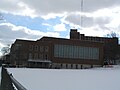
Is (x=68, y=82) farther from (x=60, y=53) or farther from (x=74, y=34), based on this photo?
(x=74, y=34)

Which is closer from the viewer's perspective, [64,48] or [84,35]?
[64,48]

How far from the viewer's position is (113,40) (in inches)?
6658

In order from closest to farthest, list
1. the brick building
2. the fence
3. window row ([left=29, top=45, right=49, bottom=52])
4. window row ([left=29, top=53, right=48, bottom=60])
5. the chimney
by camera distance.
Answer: the fence → the brick building → window row ([left=29, top=45, right=49, bottom=52]) → window row ([left=29, top=53, right=48, bottom=60]) → the chimney

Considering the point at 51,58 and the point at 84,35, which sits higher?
the point at 84,35

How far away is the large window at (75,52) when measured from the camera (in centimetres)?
15738

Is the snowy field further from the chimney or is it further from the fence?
the chimney

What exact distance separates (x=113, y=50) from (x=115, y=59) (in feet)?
20.4

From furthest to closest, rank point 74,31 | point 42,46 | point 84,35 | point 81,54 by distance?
1. point 84,35
2. point 74,31
3. point 81,54
4. point 42,46

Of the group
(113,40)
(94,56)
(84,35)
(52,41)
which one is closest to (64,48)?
(52,41)

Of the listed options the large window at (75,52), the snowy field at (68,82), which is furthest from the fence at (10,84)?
the large window at (75,52)

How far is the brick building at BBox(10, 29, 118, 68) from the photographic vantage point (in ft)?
493

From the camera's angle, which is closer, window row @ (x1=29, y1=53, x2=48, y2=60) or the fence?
the fence

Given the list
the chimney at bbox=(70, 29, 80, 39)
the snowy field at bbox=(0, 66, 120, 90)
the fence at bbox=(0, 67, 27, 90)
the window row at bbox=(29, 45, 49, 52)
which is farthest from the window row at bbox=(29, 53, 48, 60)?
the fence at bbox=(0, 67, 27, 90)

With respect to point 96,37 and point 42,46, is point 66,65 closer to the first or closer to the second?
point 42,46
